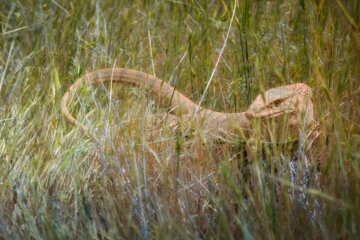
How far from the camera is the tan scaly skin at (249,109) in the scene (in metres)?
2.34

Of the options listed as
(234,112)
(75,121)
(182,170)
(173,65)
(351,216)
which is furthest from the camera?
(173,65)

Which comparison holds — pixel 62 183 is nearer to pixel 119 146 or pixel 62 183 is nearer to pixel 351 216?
pixel 119 146

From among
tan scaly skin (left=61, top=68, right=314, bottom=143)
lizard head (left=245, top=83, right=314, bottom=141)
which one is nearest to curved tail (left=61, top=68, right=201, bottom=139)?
tan scaly skin (left=61, top=68, right=314, bottom=143)

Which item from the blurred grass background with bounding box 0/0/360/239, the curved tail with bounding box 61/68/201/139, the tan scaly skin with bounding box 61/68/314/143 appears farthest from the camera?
the curved tail with bounding box 61/68/201/139

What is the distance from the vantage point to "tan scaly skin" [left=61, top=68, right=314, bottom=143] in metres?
2.34

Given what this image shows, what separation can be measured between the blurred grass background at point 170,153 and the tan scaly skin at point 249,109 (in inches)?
2.4

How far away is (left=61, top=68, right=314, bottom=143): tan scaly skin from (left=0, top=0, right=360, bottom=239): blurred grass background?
0.20 feet

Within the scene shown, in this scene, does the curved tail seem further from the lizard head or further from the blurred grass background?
the lizard head

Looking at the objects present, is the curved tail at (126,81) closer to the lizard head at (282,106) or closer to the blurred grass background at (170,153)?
the blurred grass background at (170,153)

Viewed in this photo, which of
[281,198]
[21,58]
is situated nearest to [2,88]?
[21,58]

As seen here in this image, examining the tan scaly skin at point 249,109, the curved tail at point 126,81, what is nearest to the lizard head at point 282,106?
the tan scaly skin at point 249,109

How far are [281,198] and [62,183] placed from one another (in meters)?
0.97

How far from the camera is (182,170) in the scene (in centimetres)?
211

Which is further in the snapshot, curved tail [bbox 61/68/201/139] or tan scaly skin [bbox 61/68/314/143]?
curved tail [bbox 61/68/201/139]
